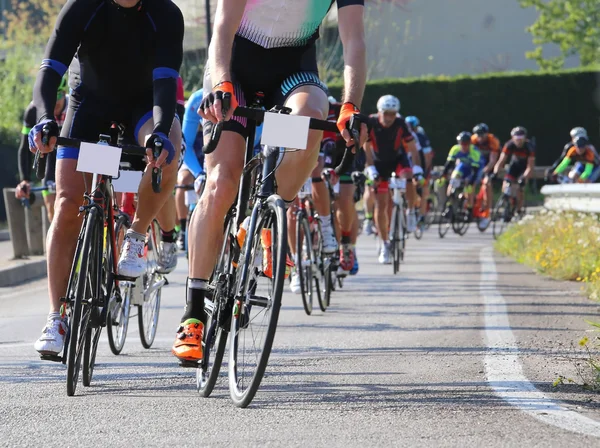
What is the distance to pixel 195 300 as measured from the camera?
569 cm

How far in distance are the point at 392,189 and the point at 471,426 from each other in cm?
1165

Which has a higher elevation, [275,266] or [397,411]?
[275,266]

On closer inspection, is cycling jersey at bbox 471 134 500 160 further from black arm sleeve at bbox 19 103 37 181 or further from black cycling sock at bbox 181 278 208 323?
black cycling sock at bbox 181 278 208 323

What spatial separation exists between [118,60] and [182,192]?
727 centimetres

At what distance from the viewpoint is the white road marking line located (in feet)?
16.1

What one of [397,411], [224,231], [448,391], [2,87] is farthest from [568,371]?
[2,87]

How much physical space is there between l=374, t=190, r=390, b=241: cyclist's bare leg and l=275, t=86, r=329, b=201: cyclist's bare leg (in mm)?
9340

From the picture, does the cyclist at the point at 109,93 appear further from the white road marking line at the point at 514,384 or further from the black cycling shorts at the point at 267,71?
the white road marking line at the point at 514,384

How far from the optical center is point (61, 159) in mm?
6371

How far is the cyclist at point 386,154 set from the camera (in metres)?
15.3

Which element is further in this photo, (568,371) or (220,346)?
(568,371)

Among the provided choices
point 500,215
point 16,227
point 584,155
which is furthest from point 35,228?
point 500,215

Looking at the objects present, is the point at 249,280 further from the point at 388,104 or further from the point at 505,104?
the point at 505,104

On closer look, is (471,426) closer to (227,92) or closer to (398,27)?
(227,92)
